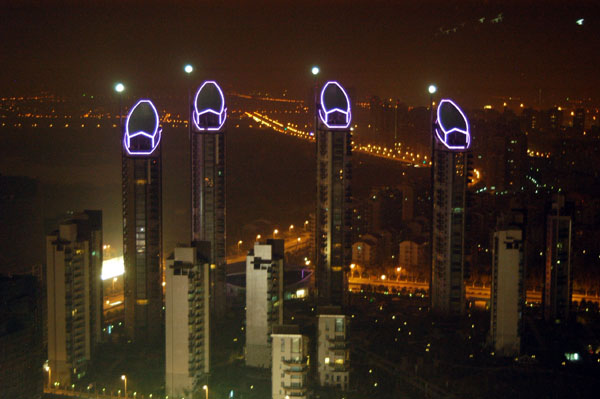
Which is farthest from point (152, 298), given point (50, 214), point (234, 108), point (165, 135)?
point (165, 135)

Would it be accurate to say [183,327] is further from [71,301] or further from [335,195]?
[335,195]

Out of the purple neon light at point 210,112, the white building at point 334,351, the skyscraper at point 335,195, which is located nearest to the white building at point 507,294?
the white building at point 334,351

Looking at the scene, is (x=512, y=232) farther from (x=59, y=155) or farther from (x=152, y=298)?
(x=59, y=155)

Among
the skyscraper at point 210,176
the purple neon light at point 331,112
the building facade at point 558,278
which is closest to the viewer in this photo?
the building facade at point 558,278

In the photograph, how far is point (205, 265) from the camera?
7.80m

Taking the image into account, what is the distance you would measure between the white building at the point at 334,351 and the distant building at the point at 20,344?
268cm

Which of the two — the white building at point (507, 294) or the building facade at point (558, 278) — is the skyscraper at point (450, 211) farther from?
the white building at point (507, 294)

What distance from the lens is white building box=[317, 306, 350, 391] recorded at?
7.75 metres

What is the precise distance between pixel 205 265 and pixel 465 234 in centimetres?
398

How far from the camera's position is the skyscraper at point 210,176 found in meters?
10.3

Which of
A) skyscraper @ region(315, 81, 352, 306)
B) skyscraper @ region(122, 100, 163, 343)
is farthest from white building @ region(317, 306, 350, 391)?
skyscraper @ region(315, 81, 352, 306)

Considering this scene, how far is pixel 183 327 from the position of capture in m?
7.52

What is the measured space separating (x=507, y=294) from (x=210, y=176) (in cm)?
398

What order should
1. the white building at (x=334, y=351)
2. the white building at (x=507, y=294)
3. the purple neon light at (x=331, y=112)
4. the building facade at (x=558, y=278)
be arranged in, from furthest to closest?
1. the purple neon light at (x=331, y=112)
2. the building facade at (x=558, y=278)
3. the white building at (x=507, y=294)
4. the white building at (x=334, y=351)
